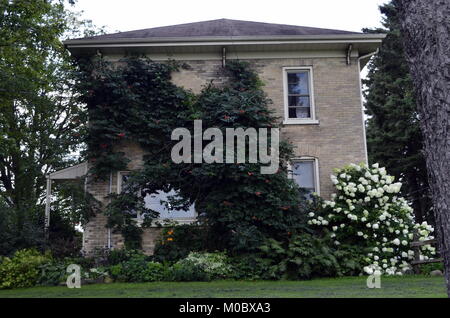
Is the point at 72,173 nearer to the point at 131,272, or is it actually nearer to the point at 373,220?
the point at 131,272

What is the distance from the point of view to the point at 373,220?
38.2ft

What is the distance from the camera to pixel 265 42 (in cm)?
1346

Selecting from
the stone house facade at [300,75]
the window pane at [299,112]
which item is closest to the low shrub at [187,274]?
the stone house facade at [300,75]

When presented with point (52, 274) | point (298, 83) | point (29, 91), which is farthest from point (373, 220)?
point (29, 91)

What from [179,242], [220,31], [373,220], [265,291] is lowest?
[265,291]

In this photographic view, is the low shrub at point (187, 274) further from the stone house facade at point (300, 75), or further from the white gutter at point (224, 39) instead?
the white gutter at point (224, 39)

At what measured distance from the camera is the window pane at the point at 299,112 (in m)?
13.8

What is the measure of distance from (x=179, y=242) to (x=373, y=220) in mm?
5083

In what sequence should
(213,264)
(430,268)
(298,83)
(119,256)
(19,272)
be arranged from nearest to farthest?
(19,272) < (213,264) < (430,268) < (119,256) < (298,83)

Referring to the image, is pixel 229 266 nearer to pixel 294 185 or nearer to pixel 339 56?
pixel 294 185

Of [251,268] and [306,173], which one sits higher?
[306,173]

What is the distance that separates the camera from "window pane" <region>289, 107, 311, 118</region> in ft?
45.4

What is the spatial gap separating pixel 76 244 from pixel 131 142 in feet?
12.3

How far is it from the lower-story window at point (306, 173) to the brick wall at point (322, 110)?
0.49ft
